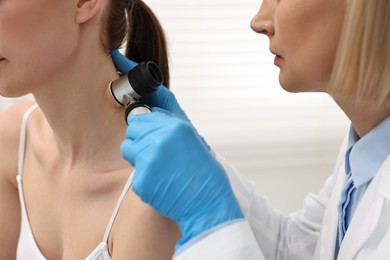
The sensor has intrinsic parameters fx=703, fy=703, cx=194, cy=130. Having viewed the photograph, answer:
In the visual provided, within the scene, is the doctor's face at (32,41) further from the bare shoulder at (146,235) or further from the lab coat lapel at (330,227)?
the lab coat lapel at (330,227)

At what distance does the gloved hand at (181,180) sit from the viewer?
983 millimetres

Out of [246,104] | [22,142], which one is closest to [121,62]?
[22,142]

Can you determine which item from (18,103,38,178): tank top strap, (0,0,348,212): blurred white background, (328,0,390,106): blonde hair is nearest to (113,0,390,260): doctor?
(328,0,390,106): blonde hair

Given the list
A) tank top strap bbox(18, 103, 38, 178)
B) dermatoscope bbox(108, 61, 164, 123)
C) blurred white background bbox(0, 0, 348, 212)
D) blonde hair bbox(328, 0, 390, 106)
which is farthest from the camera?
blurred white background bbox(0, 0, 348, 212)

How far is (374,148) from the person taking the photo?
113 centimetres

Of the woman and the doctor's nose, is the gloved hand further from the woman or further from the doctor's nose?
the doctor's nose

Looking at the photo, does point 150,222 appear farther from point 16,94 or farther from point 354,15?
point 354,15

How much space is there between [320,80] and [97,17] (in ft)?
1.31

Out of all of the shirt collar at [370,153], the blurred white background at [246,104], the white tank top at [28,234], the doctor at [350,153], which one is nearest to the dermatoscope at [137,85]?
the doctor at [350,153]

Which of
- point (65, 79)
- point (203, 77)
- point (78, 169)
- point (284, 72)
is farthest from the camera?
point (203, 77)

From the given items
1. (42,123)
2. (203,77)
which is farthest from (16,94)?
(203,77)

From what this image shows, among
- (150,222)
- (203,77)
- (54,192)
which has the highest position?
(150,222)

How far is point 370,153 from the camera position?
1143 mm

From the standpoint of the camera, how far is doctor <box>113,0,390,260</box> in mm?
980
